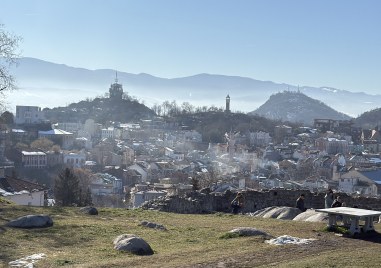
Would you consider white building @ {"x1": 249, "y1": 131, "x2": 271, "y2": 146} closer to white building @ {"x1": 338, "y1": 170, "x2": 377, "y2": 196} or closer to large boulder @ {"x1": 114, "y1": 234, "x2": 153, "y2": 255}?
white building @ {"x1": 338, "y1": 170, "x2": 377, "y2": 196}

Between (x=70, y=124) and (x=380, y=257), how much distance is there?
448 feet

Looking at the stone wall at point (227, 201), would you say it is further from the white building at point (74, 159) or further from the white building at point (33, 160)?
the white building at point (74, 159)

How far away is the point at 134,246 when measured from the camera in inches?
445

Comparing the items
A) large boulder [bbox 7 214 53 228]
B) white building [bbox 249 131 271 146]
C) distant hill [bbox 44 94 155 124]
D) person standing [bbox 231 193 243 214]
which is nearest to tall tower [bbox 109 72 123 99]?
distant hill [bbox 44 94 155 124]

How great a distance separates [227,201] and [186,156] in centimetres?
8775

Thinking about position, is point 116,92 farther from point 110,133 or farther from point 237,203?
point 237,203

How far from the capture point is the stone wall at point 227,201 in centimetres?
2131

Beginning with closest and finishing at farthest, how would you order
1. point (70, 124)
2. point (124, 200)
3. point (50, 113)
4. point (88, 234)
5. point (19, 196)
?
point (88, 234)
point (19, 196)
point (124, 200)
point (70, 124)
point (50, 113)

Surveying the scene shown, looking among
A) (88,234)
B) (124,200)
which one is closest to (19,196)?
(88,234)

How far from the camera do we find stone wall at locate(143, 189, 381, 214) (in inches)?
839

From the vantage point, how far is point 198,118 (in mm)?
145625

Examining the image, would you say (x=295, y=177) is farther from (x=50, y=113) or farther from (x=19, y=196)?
(x=50, y=113)

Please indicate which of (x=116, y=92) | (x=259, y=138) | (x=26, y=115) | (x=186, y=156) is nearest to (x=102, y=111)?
(x=116, y=92)

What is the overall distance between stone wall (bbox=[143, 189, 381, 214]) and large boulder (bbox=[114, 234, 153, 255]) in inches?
377
